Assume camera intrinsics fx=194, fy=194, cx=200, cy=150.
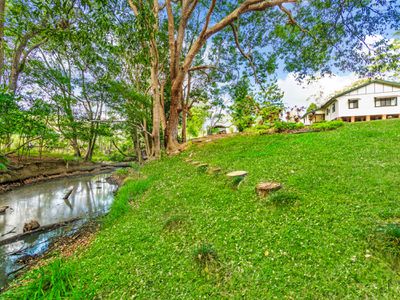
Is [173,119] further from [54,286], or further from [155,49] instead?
[54,286]

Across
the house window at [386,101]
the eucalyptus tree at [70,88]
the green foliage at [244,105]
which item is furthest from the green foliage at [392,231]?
the house window at [386,101]

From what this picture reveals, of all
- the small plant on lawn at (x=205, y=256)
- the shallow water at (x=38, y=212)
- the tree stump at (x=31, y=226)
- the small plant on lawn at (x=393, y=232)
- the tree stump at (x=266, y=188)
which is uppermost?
the tree stump at (x=266, y=188)

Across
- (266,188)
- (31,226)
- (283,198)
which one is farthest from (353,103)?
(31,226)

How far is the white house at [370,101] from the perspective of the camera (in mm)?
20734

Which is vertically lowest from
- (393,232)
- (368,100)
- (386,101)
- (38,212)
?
(38,212)

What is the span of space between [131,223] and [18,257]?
2803mm

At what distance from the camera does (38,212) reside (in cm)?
754

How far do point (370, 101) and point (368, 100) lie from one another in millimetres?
237

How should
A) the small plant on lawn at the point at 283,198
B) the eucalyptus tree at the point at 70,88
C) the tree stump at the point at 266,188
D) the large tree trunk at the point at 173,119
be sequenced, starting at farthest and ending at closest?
1. the eucalyptus tree at the point at 70,88
2. the large tree trunk at the point at 173,119
3. the tree stump at the point at 266,188
4. the small plant on lawn at the point at 283,198

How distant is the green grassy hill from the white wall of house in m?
21.7

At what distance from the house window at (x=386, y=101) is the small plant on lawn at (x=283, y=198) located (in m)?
25.9

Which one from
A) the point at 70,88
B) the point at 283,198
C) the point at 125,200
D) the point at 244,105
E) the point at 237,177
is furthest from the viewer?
the point at 70,88

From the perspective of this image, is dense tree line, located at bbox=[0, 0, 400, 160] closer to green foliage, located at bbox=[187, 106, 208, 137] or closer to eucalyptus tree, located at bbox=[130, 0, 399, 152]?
eucalyptus tree, located at bbox=[130, 0, 399, 152]

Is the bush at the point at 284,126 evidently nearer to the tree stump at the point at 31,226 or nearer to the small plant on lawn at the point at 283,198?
the small plant on lawn at the point at 283,198
